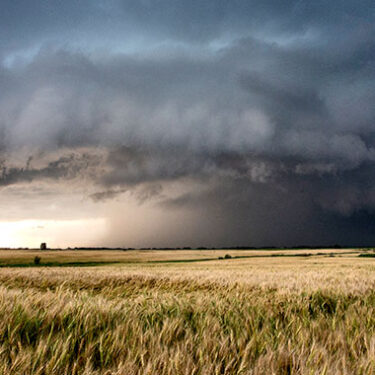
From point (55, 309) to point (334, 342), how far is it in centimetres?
283

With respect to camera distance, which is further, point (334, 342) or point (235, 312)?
point (235, 312)

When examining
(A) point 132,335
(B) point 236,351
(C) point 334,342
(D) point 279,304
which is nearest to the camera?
(B) point 236,351

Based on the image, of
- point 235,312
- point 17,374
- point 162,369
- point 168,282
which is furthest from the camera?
point 168,282

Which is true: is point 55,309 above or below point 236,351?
above

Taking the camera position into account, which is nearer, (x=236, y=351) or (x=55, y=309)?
(x=236, y=351)

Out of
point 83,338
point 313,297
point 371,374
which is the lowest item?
point 313,297

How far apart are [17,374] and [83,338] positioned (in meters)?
0.87

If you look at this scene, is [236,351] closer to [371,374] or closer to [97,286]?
[371,374]

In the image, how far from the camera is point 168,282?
11.8 meters

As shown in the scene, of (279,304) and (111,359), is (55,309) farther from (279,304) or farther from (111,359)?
(279,304)

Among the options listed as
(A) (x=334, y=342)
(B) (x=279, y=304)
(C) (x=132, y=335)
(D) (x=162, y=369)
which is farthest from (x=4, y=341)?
(B) (x=279, y=304)

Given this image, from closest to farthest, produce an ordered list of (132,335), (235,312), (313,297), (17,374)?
(17,374), (132,335), (235,312), (313,297)

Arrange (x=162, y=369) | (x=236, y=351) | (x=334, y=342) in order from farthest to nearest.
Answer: (x=334, y=342)
(x=236, y=351)
(x=162, y=369)

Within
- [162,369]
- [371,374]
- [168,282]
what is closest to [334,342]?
[371,374]
